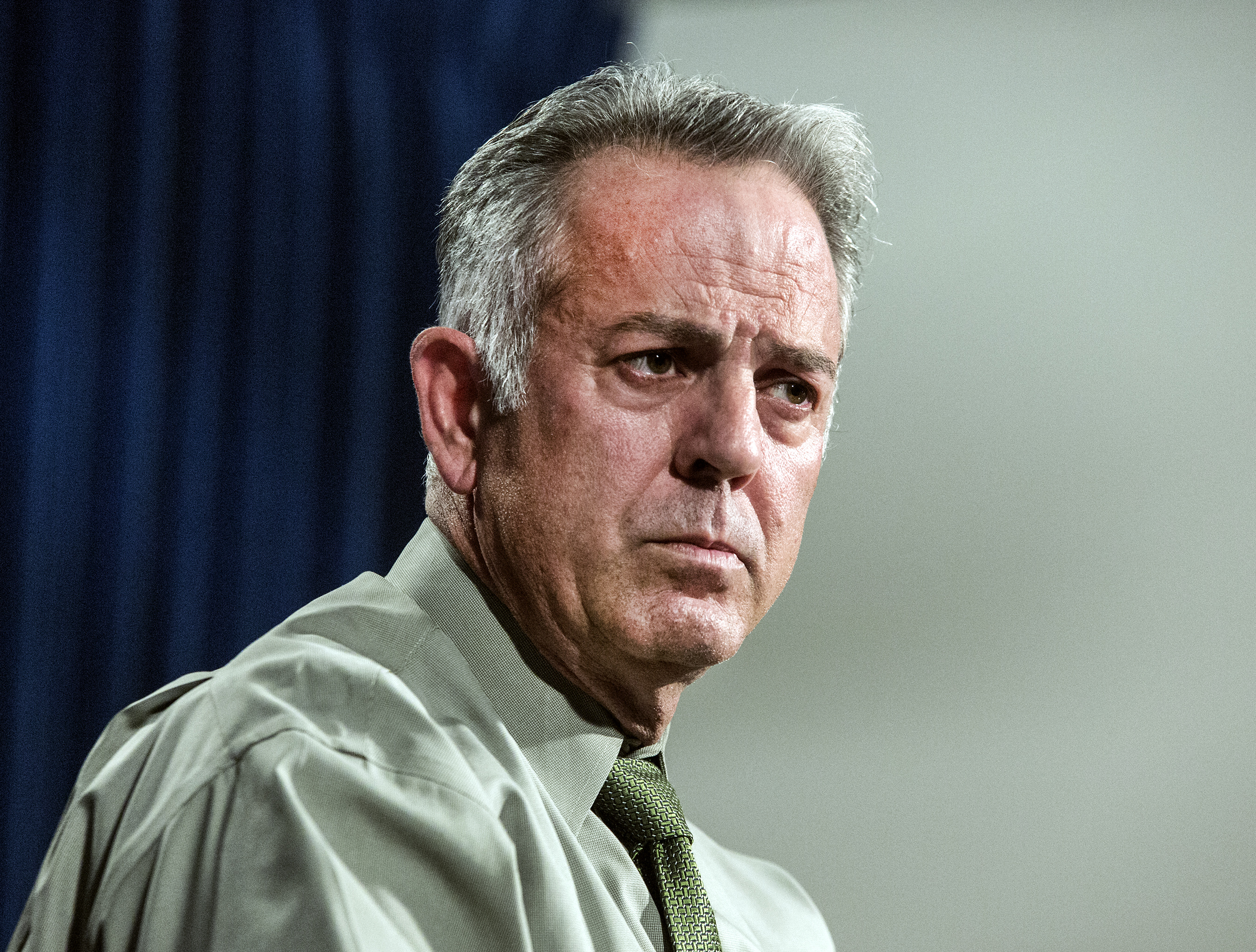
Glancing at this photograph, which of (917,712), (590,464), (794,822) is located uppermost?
(590,464)

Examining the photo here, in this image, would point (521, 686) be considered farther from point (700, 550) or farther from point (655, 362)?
point (655, 362)

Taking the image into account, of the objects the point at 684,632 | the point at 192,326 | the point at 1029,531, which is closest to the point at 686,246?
the point at 684,632

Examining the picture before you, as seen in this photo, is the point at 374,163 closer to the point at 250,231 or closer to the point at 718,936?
the point at 250,231

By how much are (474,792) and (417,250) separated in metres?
1.27

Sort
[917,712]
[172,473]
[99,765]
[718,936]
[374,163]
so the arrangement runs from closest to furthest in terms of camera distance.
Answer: [99,765], [718,936], [172,473], [374,163], [917,712]

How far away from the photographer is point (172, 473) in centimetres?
153

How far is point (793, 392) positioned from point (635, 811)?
431 millimetres

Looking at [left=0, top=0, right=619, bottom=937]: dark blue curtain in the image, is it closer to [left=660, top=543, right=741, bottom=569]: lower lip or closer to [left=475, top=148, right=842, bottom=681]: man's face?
[left=475, top=148, right=842, bottom=681]: man's face

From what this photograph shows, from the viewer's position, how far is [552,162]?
3.72 feet

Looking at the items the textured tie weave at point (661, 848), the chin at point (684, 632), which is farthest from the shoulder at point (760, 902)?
the chin at point (684, 632)

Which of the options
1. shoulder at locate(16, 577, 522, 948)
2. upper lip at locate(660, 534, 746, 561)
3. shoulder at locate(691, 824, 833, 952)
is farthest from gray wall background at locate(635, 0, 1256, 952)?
shoulder at locate(16, 577, 522, 948)

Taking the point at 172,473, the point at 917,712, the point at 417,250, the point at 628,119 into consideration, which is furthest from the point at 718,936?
the point at 417,250

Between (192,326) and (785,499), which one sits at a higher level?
(192,326)

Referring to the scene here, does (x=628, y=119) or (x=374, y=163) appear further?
(x=374, y=163)
